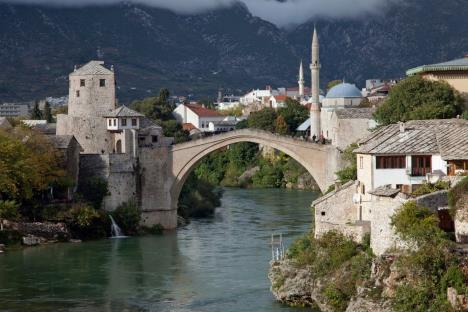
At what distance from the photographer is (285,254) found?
47469 millimetres

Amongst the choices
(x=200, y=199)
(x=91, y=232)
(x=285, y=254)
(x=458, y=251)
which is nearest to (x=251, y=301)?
(x=285, y=254)

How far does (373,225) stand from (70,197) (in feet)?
103

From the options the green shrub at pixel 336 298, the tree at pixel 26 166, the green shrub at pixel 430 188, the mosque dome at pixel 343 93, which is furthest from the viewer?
the mosque dome at pixel 343 93

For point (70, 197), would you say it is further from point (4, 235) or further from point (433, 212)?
point (433, 212)

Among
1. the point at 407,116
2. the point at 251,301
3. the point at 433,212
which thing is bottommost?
the point at 251,301

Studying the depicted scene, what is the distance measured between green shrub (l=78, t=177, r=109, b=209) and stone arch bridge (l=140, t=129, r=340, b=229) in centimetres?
298

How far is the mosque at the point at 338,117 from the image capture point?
2837 inches

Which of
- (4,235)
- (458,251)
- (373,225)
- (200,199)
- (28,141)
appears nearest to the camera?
(458,251)

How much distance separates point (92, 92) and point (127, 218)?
30.5 feet

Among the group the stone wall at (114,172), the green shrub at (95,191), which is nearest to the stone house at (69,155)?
the stone wall at (114,172)

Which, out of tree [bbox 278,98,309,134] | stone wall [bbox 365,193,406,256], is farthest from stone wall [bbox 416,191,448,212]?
tree [bbox 278,98,309,134]

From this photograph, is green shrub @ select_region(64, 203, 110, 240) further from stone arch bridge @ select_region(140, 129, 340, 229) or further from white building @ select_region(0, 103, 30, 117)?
white building @ select_region(0, 103, 30, 117)

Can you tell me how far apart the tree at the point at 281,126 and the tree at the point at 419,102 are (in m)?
44.7

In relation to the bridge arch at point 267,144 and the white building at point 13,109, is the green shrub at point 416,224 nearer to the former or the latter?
the bridge arch at point 267,144
